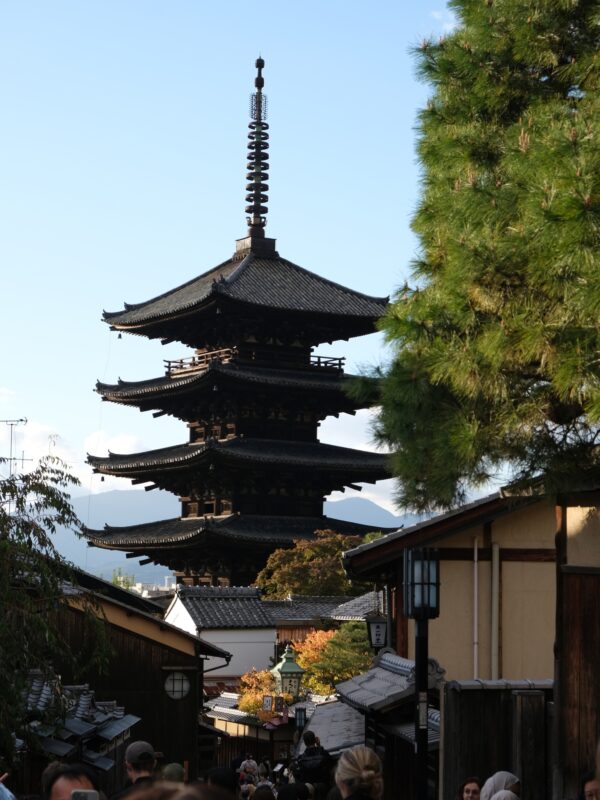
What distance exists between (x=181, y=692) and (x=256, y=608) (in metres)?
11.4

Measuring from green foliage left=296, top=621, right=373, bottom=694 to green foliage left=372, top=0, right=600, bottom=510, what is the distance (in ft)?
68.6

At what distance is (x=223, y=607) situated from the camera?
130ft

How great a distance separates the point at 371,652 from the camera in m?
31.6

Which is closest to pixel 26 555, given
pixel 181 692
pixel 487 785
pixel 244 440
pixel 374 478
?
pixel 487 785

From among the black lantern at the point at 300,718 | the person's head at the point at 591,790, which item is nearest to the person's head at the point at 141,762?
the person's head at the point at 591,790

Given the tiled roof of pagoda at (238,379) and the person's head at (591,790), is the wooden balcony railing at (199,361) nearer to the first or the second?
the tiled roof of pagoda at (238,379)

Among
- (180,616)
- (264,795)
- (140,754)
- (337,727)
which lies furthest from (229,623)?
(140,754)

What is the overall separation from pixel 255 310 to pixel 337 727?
26623mm

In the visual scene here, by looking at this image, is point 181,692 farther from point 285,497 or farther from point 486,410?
point 486,410

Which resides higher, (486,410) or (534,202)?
(534,202)

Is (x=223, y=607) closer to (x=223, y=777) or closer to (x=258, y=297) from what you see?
(x=258, y=297)

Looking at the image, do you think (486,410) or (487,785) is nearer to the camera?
(487,785)

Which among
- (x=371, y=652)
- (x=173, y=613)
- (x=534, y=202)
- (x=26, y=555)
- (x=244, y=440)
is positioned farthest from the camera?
(x=244, y=440)

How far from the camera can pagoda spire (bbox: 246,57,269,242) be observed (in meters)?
50.3
